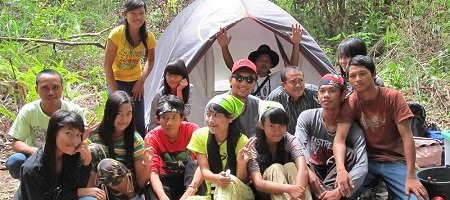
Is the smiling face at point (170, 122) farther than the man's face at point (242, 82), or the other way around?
the man's face at point (242, 82)

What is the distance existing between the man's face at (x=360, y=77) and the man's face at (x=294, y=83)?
0.61 meters

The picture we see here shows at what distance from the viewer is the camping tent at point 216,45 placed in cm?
450

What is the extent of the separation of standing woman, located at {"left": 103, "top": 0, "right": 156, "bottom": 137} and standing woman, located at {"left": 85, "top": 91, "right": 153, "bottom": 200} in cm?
78

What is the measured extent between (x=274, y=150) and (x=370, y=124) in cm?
58

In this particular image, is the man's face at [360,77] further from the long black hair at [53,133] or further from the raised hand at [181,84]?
the long black hair at [53,133]

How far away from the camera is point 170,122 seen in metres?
3.21

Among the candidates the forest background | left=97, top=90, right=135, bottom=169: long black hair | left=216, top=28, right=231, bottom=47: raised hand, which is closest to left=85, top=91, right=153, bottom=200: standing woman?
left=97, top=90, right=135, bottom=169: long black hair

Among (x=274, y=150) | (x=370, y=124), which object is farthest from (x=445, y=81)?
(x=274, y=150)

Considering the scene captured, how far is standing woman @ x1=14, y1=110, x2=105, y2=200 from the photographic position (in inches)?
108

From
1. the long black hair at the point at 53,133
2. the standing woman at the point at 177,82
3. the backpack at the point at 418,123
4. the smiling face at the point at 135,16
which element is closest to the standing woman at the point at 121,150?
the long black hair at the point at 53,133

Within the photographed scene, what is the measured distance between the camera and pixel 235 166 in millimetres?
3074

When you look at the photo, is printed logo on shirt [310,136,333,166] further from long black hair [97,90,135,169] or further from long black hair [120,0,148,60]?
long black hair [120,0,148,60]

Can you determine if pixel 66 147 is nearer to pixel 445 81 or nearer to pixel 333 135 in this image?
pixel 333 135

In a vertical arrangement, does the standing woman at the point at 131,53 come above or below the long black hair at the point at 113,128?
above
